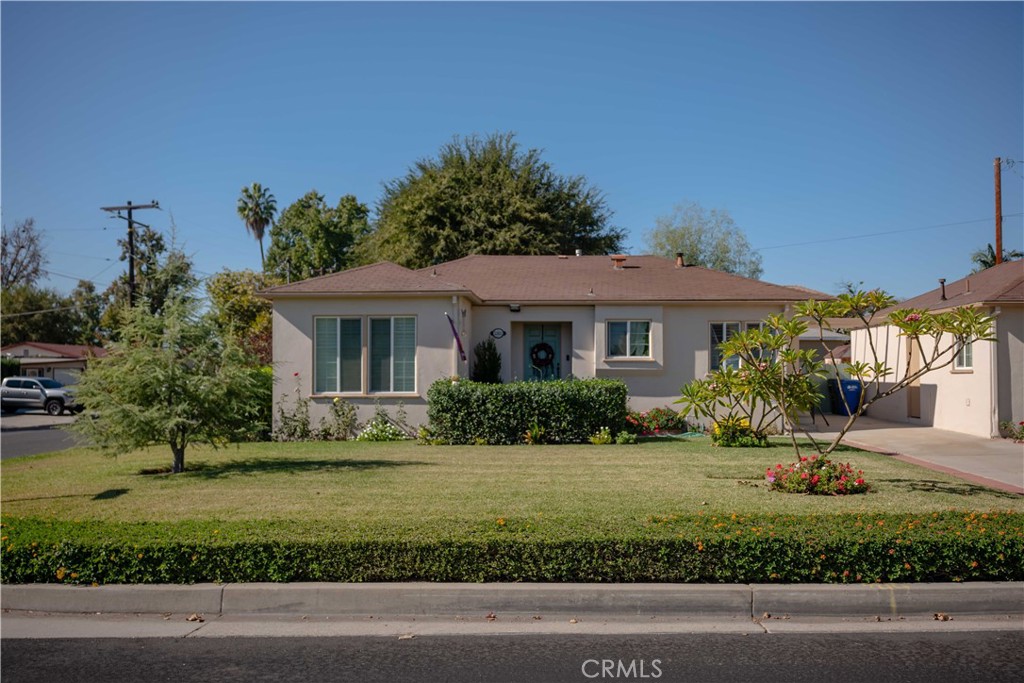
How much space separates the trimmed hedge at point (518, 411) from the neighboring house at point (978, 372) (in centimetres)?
721

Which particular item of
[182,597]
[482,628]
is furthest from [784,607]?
[182,597]

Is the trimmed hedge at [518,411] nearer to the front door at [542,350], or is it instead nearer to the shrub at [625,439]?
the shrub at [625,439]

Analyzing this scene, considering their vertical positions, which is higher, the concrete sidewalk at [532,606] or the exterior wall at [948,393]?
the exterior wall at [948,393]

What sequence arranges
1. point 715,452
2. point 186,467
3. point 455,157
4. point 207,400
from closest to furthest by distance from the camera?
1. point 207,400
2. point 186,467
3. point 715,452
4. point 455,157

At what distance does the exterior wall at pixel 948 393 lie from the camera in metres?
17.4

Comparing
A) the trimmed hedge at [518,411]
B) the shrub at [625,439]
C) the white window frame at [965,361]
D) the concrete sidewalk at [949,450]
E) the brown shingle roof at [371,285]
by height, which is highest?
the brown shingle roof at [371,285]

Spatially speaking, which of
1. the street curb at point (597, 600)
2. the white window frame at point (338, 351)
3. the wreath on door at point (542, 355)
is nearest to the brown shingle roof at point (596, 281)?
the wreath on door at point (542, 355)

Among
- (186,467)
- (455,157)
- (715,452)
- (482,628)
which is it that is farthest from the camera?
(455,157)

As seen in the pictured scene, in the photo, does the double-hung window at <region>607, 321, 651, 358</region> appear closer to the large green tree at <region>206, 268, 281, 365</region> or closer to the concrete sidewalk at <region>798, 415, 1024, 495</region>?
the concrete sidewalk at <region>798, 415, 1024, 495</region>

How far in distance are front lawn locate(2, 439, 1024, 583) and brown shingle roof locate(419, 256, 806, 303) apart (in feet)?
25.3

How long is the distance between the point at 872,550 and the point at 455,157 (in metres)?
32.8

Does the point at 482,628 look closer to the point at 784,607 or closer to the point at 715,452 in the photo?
the point at 784,607

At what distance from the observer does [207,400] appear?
1167 cm

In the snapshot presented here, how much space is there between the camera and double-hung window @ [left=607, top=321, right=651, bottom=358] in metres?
19.3
